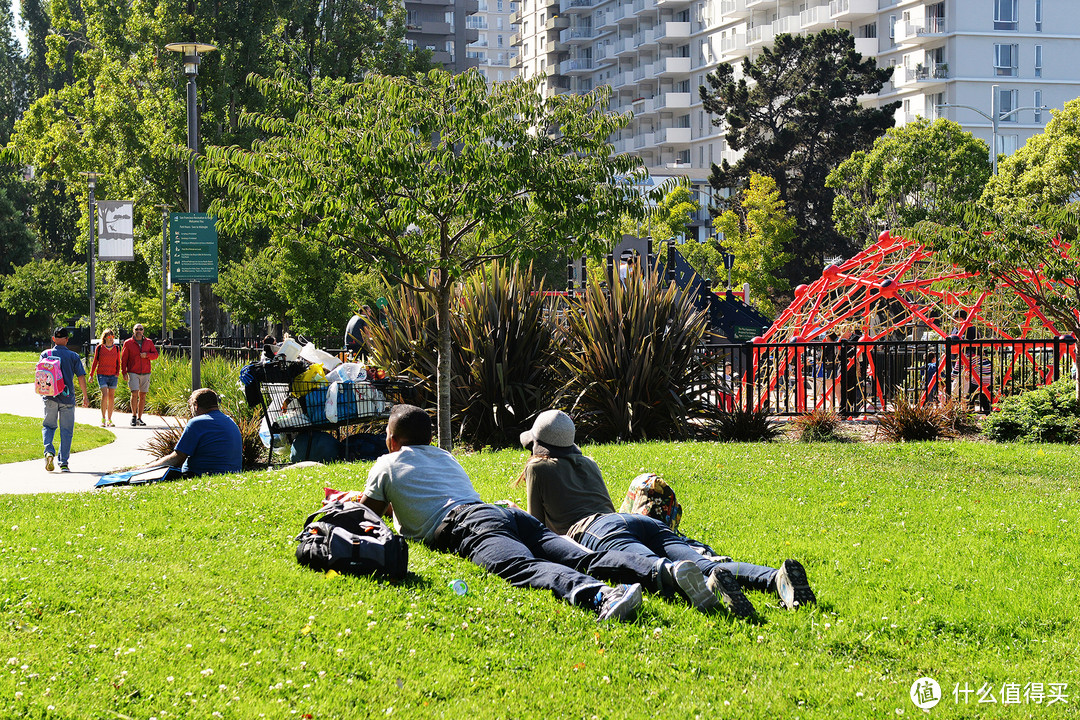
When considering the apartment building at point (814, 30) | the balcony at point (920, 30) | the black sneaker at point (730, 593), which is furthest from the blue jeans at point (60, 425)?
the balcony at point (920, 30)

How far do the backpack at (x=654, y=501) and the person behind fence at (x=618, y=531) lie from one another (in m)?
0.21

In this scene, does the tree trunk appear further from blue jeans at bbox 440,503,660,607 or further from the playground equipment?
the playground equipment

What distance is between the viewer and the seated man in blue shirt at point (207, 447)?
34.5 ft

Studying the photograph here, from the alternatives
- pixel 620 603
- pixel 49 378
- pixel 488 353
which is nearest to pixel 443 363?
pixel 488 353

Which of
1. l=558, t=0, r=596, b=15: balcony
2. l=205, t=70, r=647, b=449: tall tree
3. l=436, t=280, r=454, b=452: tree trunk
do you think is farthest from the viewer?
l=558, t=0, r=596, b=15: balcony

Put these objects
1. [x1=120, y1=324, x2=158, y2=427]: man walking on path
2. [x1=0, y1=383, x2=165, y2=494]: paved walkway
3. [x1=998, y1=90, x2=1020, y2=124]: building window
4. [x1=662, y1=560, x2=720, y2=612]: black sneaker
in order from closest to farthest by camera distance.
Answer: [x1=662, y1=560, x2=720, y2=612]: black sneaker < [x1=0, y1=383, x2=165, y2=494]: paved walkway < [x1=120, y1=324, x2=158, y2=427]: man walking on path < [x1=998, y1=90, x2=1020, y2=124]: building window

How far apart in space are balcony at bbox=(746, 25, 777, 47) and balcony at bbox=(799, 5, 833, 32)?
296cm

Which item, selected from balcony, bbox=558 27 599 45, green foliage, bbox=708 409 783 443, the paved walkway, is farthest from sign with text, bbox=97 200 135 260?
balcony, bbox=558 27 599 45

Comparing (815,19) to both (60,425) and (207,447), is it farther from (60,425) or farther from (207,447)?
(207,447)

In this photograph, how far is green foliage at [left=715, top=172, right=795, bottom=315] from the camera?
186 feet

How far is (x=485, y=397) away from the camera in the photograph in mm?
14469

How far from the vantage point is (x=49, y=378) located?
13391 mm

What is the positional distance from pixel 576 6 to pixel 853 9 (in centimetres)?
4150

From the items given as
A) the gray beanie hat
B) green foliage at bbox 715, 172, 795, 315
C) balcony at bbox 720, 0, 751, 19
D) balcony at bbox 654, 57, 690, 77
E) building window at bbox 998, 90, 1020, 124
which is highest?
balcony at bbox 720, 0, 751, 19
